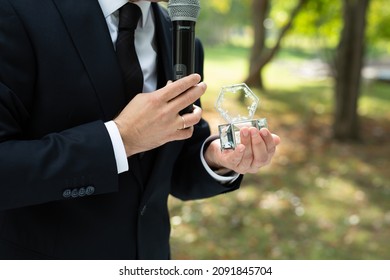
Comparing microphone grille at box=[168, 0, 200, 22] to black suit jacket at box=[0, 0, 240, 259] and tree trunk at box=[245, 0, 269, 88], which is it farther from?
tree trunk at box=[245, 0, 269, 88]

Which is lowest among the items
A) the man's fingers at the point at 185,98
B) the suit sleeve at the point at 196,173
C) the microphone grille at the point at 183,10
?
the suit sleeve at the point at 196,173

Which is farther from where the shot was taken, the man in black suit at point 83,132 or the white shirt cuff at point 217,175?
the white shirt cuff at point 217,175

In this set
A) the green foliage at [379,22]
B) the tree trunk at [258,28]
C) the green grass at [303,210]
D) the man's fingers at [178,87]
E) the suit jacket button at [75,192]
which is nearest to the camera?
the man's fingers at [178,87]

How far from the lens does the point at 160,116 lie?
1484 mm

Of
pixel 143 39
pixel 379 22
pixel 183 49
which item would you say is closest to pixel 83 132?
pixel 183 49

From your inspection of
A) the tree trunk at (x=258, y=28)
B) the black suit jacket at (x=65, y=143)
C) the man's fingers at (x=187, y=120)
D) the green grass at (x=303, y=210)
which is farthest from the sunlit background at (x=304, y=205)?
the man's fingers at (x=187, y=120)

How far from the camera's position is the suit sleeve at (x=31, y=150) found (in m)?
1.46

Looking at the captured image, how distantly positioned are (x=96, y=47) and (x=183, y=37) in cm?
34

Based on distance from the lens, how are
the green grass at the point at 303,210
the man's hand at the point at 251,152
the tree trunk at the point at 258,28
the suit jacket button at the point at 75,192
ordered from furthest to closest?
the tree trunk at the point at 258,28 → the green grass at the point at 303,210 → the man's hand at the point at 251,152 → the suit jacket button at the point at 75,192

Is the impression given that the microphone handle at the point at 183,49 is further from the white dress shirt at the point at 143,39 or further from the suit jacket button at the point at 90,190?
the suit jacket button at the point at 90,190

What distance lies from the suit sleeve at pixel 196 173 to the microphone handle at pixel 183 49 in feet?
2.09

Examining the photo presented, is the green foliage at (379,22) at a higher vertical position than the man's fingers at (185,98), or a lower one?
lower

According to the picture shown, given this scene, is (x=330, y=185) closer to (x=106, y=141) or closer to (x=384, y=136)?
(x=384, y=136)
